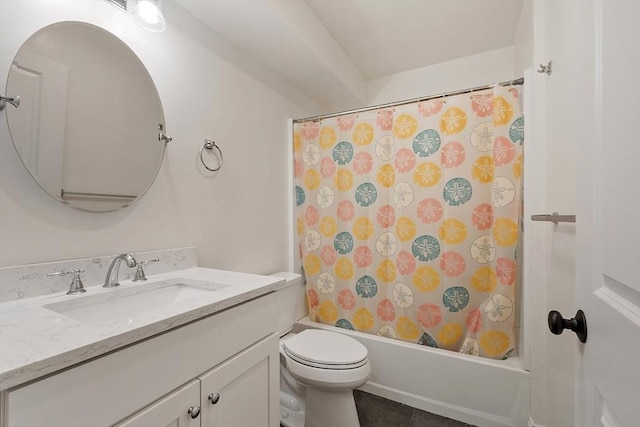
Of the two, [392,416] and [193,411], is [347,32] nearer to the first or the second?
[193,411]

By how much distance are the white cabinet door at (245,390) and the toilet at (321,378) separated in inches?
11.8

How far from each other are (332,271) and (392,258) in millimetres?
456

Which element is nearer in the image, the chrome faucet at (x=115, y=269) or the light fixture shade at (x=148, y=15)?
the chrome faucet at (x=115, y=269)

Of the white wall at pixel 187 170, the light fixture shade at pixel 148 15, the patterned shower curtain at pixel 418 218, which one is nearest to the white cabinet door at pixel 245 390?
the white wall at pixel 187 170

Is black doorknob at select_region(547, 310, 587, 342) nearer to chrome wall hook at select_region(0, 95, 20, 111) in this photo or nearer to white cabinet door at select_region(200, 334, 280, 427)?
white cabinet door at select_region(200, 334, 280, 427)

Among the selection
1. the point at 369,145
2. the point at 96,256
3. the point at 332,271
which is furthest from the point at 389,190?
the point at 96,256

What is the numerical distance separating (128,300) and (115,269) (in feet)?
0.46

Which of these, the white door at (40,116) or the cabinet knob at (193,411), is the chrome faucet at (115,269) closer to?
the white door at (40,116)

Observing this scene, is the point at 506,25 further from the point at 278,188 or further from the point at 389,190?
the point at 278,188

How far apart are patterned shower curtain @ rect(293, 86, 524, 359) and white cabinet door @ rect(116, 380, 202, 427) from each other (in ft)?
4.40

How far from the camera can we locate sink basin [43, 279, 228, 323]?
0.89 meters

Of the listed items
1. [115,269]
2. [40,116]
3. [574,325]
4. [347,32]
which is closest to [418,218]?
[574,325]

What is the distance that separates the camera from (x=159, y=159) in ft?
4.13

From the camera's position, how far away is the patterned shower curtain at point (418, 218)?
154 centimetres
